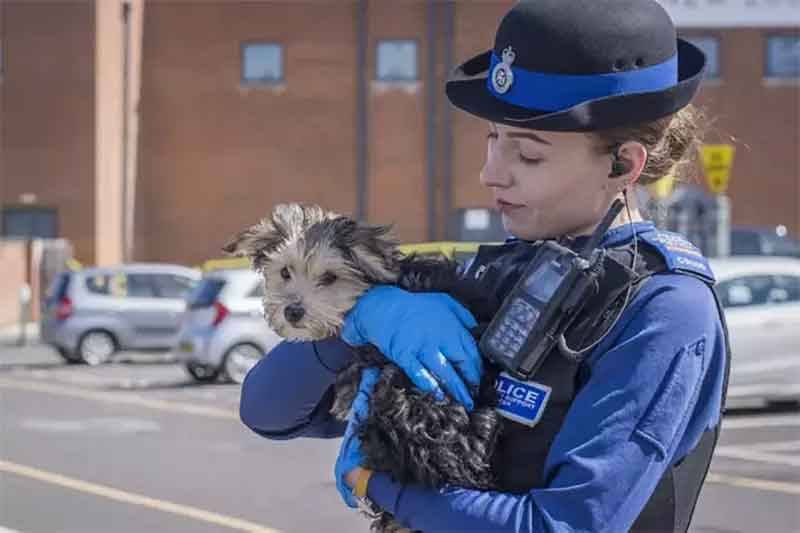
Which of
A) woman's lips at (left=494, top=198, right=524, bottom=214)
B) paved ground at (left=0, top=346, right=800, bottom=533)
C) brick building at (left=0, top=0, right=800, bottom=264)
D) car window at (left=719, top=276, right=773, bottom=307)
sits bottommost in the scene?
paved ground at (left=0, top=346, right=800, bottom=533)

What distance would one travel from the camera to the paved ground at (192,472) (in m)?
7.59

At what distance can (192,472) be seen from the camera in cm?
946

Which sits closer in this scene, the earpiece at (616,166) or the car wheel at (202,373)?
the earpiece at (616,166)

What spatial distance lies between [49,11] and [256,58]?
18.9ft

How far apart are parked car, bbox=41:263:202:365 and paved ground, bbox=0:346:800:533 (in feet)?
17.9

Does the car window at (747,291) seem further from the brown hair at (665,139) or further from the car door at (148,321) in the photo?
the brown hair at (665,139)

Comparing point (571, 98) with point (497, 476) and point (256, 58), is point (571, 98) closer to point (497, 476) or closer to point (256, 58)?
point (497, 476)

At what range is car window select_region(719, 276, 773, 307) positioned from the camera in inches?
513

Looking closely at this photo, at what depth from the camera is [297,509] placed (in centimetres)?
790

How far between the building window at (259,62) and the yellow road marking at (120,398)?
1850 cm

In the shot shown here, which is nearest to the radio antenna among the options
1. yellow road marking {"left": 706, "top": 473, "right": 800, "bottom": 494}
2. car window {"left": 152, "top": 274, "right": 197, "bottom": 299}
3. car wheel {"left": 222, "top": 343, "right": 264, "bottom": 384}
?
yellow road marking {"left": 706, "top": 473, "right": 800, "bottom": 494}

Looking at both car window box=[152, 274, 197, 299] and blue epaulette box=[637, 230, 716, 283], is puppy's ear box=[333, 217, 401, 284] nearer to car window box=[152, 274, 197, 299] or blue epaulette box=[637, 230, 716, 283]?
blue epaulette box=[637, 230, 716, 283]

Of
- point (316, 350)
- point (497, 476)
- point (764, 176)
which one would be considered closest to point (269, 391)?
point (316, 350)

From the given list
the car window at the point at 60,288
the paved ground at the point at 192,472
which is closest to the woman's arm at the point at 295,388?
the paved ground at the point at 192,472
